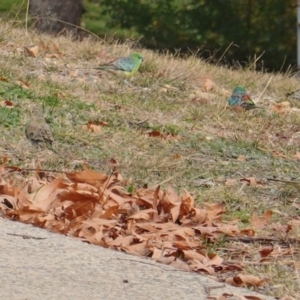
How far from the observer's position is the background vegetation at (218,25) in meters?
15.1

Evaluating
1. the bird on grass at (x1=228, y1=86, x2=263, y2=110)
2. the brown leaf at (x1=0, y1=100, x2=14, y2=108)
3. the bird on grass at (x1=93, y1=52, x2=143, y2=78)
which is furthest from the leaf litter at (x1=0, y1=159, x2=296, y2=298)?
the bird on grass at (x1=93, y1=52, x2=143, y2=78)

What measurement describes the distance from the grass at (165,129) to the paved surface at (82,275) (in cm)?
43

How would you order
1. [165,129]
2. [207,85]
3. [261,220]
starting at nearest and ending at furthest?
[261,220] → [165,129] → [207,85]

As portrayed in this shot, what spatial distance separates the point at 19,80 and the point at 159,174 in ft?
7.64

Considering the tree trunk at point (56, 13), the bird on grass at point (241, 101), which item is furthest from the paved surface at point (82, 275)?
the tree trunk at point (56, 13)

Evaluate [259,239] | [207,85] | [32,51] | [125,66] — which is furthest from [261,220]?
[32,51]

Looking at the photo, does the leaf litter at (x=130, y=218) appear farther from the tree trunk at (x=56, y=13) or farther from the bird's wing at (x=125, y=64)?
the tree trunk at (x=56, y=13)

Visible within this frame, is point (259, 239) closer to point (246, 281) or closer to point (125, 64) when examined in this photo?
point (246, 281)

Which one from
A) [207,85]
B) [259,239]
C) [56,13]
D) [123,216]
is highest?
[259,239]

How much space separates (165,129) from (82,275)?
318cm

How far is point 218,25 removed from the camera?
15.3 metres

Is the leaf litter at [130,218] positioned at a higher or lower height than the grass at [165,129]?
higher

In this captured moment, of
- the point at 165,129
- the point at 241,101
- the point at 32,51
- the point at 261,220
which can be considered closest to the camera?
the point at 261,220

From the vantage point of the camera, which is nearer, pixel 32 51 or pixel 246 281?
pixel 246 281
